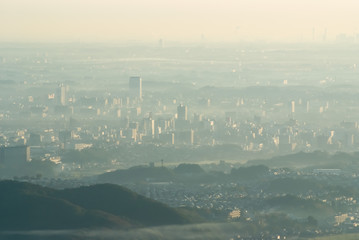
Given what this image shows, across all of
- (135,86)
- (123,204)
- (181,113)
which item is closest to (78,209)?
(123,204)

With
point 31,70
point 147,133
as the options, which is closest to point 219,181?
point 147,133

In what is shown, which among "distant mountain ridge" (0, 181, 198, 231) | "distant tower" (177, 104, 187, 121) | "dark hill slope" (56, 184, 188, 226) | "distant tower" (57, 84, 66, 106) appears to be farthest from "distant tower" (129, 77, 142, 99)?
"dark hill slope" (56, 184, 188, 226)

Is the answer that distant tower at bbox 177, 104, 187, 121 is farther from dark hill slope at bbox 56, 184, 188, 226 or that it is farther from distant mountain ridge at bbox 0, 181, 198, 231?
distant mountain ridge at bbox 0, 181, 198, 231

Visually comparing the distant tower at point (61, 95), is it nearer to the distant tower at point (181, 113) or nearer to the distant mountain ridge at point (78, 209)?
the distant tower at point (181, 113)

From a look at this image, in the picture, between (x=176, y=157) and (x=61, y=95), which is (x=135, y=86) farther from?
(x=176, y=157)

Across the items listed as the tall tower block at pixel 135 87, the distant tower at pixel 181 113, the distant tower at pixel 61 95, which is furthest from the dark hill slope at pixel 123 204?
the tall tower block at pixel 135 87

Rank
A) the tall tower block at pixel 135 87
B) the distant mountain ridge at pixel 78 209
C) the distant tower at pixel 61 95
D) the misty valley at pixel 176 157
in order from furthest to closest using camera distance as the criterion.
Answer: the tall tower block at pixel 135 87 → the distant tower at pixel 61 95 → the misty valley at pixel 176 157 → the distant mountain ridge at pixel 78 209
